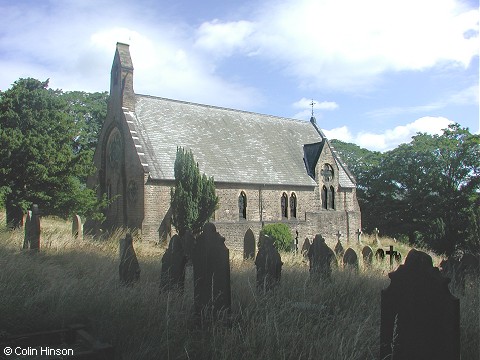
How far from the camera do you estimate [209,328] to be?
519 cm

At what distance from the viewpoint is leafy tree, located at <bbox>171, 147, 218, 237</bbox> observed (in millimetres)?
19047

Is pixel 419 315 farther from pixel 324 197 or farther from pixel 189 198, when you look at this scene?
pixel 324 197

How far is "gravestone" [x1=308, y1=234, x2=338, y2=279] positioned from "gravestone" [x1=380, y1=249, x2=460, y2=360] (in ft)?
12.7

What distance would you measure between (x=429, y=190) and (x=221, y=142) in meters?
24.4

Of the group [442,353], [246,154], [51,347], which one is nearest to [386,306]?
[442,353]

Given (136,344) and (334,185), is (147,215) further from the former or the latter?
(136,344)

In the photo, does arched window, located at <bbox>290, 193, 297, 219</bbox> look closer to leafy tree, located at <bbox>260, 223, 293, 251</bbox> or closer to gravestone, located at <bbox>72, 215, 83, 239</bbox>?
leafy tree, located at <bbox>260, 223, 293, 251</bbox>

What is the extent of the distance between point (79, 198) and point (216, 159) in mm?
9692

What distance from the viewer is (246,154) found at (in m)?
27.5

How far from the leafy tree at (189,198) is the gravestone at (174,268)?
38.3ft

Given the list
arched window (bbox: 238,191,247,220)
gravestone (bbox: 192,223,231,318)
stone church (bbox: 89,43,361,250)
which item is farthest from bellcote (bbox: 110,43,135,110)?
gravestone (bbox: 192,223,231,318)

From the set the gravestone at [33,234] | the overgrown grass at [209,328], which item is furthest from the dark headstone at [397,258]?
the gravestone at [33,234]

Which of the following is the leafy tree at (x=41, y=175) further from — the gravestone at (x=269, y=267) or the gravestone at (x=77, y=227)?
the gravestone at (x=269, y=267)

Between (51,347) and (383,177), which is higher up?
(383,177)
